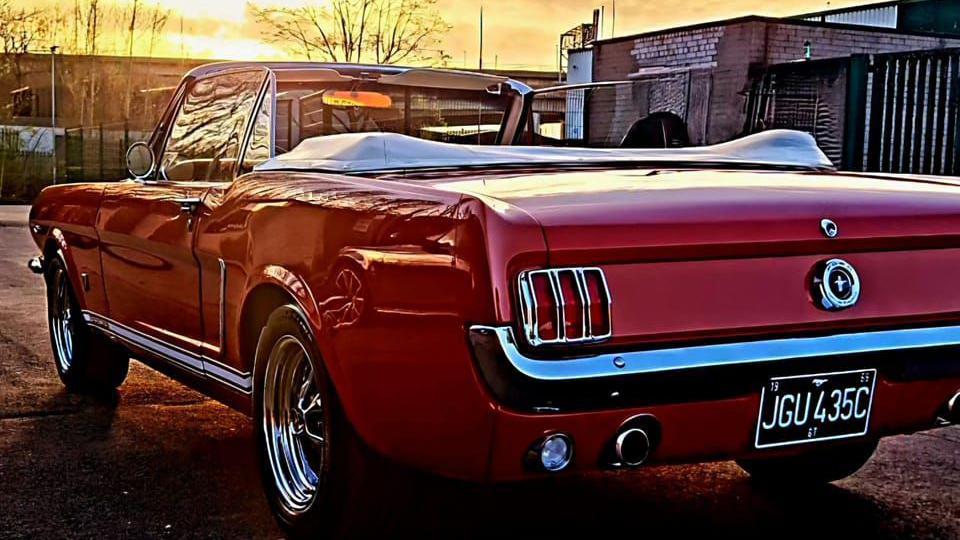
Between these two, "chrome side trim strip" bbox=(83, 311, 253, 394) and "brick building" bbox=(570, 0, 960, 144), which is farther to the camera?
"brick building" bbox=(570, 0, 960, 144)

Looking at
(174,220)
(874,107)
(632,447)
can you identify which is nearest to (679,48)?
(874,107)

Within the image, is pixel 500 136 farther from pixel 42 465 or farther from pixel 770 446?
pixel 770 446

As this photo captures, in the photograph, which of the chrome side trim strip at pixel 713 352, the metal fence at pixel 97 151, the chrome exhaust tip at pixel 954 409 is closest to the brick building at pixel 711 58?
the metal fence at pixel 97 151

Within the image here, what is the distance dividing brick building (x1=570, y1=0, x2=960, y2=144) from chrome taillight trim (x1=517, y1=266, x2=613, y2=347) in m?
15.1

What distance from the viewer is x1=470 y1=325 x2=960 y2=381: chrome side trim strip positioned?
258cm

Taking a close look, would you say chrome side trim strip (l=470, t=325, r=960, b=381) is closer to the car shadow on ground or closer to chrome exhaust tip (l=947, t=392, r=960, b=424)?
chrome exhaust tip (l=947, t=392, r=960, b=424)

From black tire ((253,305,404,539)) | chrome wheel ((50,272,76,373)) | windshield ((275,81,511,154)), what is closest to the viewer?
black tire ((253,305,404,539))

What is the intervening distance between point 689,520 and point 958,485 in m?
1.15

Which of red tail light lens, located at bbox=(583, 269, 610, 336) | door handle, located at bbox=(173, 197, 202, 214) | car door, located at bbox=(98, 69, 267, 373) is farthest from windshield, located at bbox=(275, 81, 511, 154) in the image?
red tail light lens, located at bbox=(583, 269, 610, 336)

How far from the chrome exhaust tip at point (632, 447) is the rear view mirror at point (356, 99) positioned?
→ 8.17 feet

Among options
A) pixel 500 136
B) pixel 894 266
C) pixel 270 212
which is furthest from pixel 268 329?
pixel 500 136

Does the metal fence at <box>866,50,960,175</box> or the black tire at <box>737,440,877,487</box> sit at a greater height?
the metal fence at <box>866,50,960,175</box>

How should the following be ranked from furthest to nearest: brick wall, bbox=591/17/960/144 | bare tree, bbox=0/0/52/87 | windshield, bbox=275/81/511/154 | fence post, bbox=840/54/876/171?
1. bare tree, bbox=0/0/52/87
2. brick wall, bbox=591/17/960/144
3. fence post, bbox=840/54/876/171
4. windshield, bbox=275/81/511/154

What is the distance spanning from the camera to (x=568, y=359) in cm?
261
